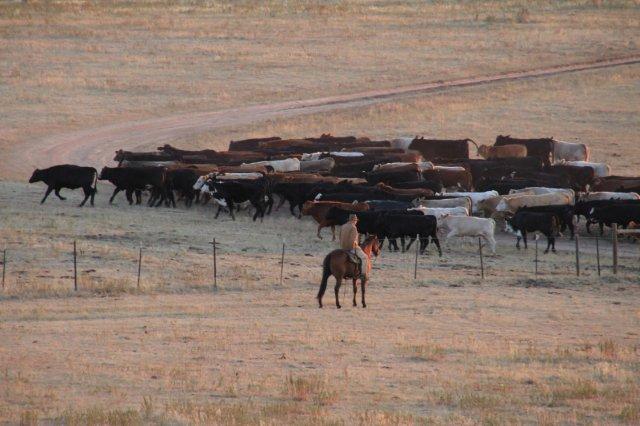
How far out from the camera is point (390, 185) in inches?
1393

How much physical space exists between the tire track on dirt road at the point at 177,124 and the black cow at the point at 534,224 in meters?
18.3

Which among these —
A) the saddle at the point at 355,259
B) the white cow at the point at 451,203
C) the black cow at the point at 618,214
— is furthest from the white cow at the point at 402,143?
the saddle at the point at 355,259

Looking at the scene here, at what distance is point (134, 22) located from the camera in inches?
3233

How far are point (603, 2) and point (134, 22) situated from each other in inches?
1483

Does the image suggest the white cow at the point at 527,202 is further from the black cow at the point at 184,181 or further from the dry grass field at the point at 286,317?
the black cow at the point at 184,181

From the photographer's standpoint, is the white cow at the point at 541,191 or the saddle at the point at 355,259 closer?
the saddle at the point at 355,259

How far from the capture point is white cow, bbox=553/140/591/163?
148 feet

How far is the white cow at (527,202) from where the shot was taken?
3170cm

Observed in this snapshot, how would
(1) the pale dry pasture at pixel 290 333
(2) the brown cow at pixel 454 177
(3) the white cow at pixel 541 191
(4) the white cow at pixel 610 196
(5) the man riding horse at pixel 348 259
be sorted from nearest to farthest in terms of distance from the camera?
(1) the pale dry pasture at pixel 290 333
(5) the man riding horse at pixel 348 259
(4) the white cow at pixel 610 196
(3) the white cow at pixel 541 191
(2) the brown cow at pixel 454 177

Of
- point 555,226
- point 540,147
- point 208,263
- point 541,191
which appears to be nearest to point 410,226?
point 555,226

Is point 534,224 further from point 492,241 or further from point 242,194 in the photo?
point 242,194

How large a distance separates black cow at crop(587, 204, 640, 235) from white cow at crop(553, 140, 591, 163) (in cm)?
1488

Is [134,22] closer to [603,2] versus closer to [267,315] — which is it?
[603,2]

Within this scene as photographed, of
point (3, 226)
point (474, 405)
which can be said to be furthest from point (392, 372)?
point (3, 226)
